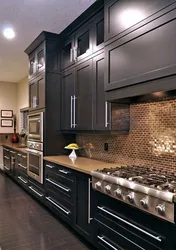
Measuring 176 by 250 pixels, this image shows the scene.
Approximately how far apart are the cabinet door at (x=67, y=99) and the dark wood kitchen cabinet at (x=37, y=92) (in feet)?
1.11

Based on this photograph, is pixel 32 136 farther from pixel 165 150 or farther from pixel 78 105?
pixel 165 150

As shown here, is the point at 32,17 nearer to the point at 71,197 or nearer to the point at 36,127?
the point at 36,127

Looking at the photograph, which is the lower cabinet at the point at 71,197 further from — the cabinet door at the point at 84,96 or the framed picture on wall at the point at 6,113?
the framed picture on wall at the point at 6,113

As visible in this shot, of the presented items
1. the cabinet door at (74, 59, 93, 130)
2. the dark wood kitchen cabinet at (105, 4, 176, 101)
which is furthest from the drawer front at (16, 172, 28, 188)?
the dark wood kitchen cabinet at (105, 4, 176, 101)

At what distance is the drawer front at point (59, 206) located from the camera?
2830mm

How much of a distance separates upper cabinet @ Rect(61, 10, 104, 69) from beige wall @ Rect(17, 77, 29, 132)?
3.06m

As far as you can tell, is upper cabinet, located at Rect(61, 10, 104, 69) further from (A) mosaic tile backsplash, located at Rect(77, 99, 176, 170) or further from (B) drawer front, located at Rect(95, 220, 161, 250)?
(B) drawer front, located at Rect(95, 220, 161, 250)

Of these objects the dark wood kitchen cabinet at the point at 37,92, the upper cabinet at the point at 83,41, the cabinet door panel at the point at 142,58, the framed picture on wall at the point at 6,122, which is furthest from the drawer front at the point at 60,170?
the framed picture on wall at the point at 6,122

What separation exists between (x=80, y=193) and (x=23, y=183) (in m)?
2.49

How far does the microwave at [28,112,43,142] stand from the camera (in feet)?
12.4

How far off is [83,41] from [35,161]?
217cm

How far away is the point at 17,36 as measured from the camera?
144 inches

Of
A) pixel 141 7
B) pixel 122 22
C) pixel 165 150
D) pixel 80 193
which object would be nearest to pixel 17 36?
pixel 122 22

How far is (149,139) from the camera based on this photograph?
2.51m
